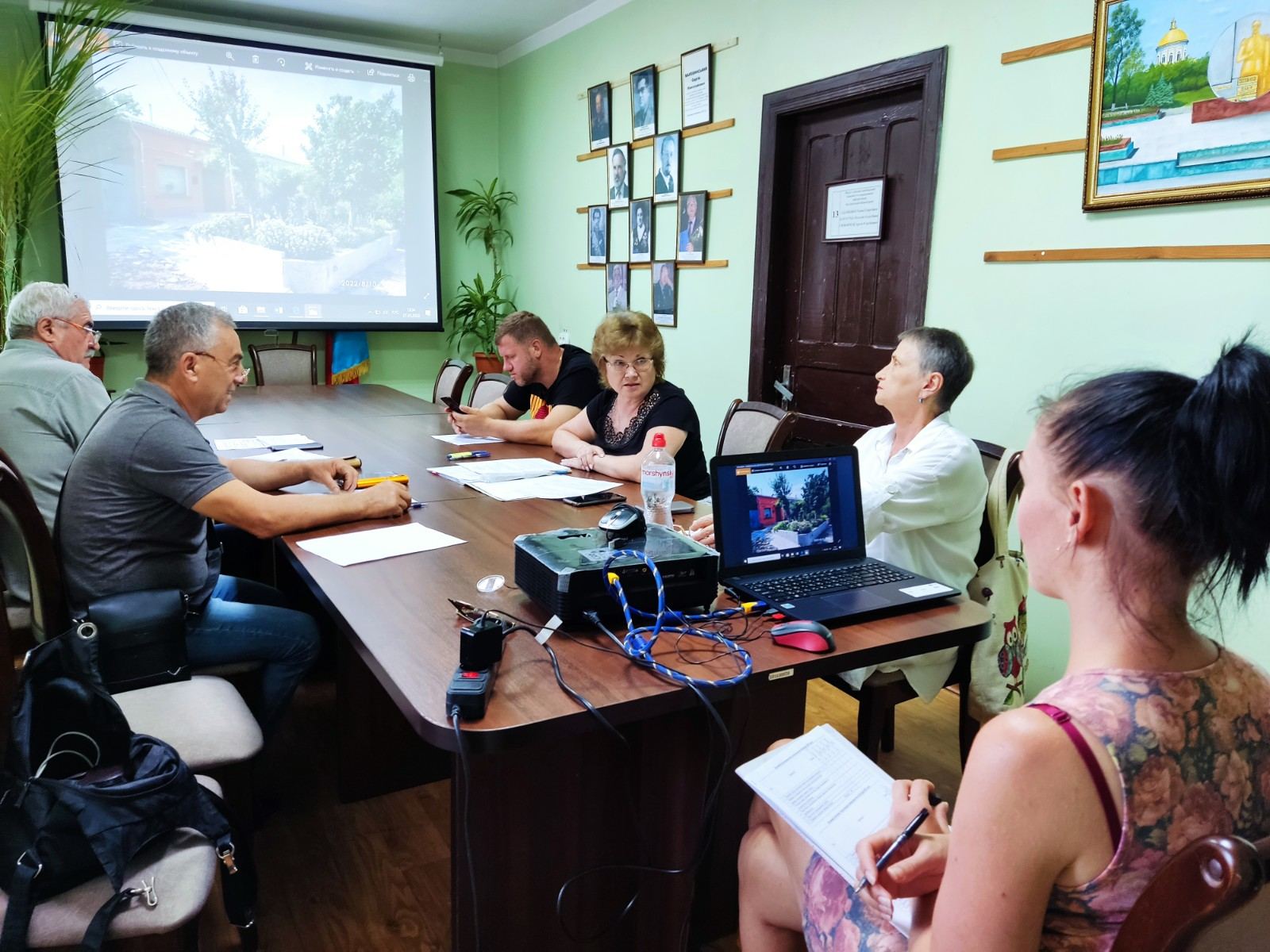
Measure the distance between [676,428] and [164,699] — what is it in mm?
1463

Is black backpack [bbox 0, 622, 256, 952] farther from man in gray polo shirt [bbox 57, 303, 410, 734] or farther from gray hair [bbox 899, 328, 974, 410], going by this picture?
gray hair [bbox 899, 328, 974, 410]

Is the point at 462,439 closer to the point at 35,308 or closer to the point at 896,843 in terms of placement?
the point at 35,308

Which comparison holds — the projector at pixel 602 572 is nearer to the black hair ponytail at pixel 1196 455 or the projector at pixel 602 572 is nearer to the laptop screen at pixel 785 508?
the laptop screen at pixel 785 508

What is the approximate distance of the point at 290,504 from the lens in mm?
1783

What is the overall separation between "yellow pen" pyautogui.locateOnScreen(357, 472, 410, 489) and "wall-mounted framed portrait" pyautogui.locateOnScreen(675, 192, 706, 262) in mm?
2363

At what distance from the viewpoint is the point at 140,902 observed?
1.08m

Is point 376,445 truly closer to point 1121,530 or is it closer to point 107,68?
point 1121,530

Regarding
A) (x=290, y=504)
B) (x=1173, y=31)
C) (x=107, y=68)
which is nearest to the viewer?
(x=290, y=504)

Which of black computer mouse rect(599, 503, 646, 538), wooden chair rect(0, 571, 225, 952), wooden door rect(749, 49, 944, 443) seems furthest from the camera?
wooden door rect(749, 49, 944, 443)

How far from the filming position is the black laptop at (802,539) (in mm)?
1414

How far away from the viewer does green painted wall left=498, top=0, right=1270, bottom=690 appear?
227 cm

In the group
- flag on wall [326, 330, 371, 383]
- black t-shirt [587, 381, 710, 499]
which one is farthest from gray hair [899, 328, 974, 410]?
flag on wall [326, 330, 371, 383]

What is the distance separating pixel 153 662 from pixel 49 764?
17.9 inches

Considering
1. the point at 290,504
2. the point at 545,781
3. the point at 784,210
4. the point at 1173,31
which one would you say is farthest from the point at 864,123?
the point at 545,781
